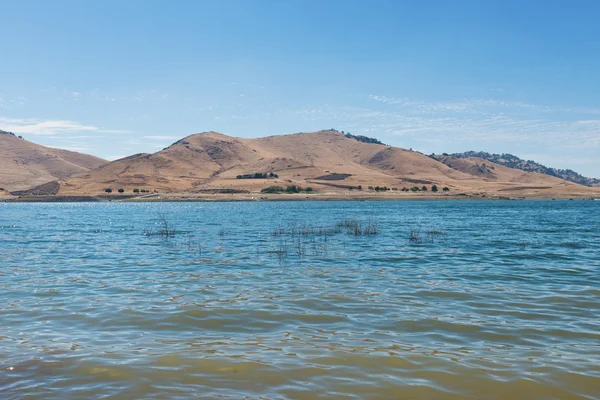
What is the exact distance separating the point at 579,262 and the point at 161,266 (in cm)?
2099

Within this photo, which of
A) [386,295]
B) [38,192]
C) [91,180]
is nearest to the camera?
[386,295]

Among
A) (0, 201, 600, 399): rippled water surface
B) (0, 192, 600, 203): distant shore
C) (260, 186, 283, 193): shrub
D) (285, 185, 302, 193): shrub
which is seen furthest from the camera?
(285, 185, 302, 193): shrub

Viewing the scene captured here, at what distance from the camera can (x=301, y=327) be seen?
13.2 m

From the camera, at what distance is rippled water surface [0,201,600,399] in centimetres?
940

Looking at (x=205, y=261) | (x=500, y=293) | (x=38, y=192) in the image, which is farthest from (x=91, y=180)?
(x=500, y=293)

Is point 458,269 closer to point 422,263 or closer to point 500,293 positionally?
point 422,263

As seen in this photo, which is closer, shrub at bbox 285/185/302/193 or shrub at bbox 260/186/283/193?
shrub at bbox 260/186/283/193

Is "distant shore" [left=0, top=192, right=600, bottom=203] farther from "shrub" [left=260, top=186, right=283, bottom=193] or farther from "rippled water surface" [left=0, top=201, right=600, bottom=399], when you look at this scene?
"rippled water surface" [left=0, top=201, right=600, bottom=399]

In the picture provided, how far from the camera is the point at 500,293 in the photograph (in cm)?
1736

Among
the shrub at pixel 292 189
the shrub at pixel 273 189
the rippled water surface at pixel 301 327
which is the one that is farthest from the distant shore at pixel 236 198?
the rippled water surface at pixel 301 327

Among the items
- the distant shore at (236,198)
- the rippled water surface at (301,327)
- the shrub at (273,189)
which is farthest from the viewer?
the shrub at (273,189)

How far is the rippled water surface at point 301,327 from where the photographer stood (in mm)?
9398

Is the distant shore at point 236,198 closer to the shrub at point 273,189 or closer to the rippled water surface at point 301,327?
the shrub at point 273,189

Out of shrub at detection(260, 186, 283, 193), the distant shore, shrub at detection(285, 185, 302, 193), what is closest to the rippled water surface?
the distant shore
